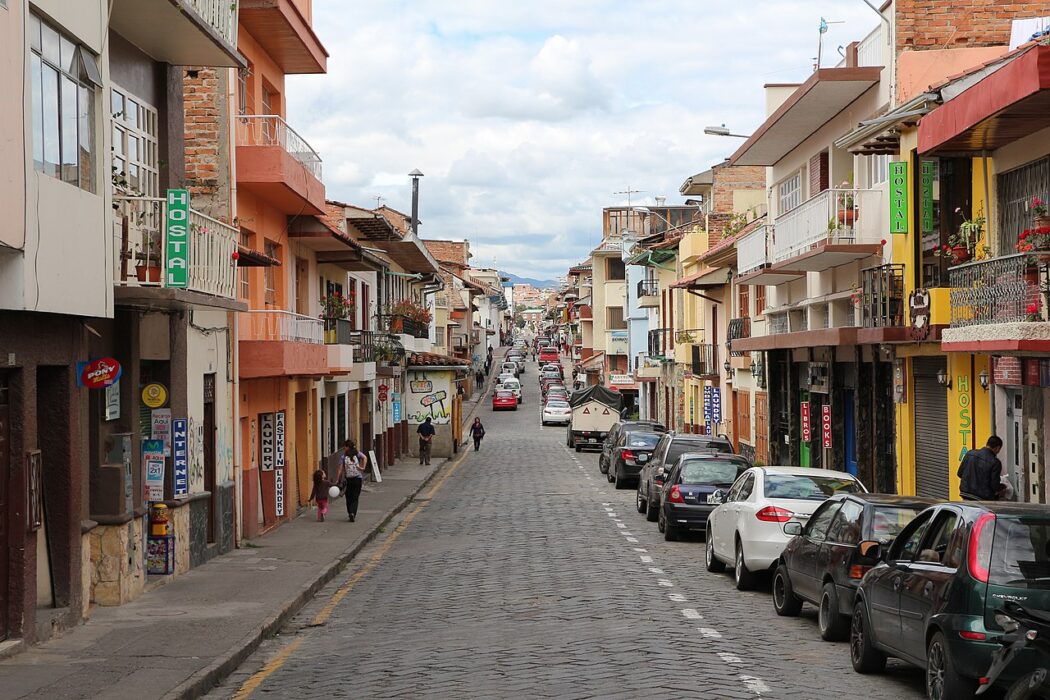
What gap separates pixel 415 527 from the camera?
26047 millimetres

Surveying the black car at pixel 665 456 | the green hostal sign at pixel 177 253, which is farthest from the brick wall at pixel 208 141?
the black car at pixel 665 456

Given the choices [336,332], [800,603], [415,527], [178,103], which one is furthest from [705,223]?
[800,603]

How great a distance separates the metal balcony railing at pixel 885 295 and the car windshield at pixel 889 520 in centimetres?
1057

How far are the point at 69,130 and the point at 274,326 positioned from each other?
1072 centimetres

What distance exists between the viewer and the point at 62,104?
1234cm

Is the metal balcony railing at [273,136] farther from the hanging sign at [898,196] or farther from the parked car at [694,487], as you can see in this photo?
the hanging sign at [898,196]

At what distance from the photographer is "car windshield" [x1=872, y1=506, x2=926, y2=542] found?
12.0m

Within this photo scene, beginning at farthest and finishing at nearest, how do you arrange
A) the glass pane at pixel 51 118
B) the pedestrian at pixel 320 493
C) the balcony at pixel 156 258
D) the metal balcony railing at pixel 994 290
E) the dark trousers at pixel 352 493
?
the pedestrian at pixel 320 493 → the dark trousers at pixel 352 493 → the metal balcony railing at pixel 994 290 → the balcony at pixel 156 258 → the glass pane at pixel 51 118

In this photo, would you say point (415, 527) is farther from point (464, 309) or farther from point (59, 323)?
point (464, 309)

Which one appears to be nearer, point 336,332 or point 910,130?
point 910,130

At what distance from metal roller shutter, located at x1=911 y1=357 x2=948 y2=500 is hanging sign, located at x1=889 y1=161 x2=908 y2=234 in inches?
91.3

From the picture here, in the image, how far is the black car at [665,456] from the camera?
1030 inches

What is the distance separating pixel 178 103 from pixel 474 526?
10775 millimetres

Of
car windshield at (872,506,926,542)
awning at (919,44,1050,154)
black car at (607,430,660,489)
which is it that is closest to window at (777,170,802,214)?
black car at (607,430,660,489)
